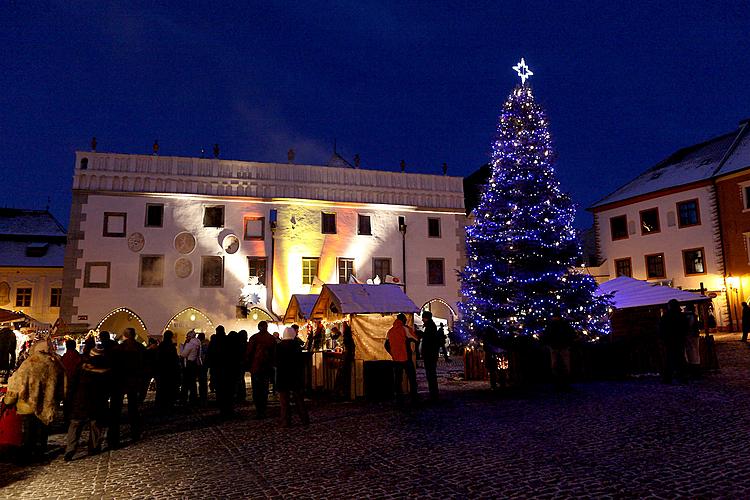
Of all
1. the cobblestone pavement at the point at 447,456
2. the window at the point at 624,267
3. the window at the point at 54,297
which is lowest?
the cobblestone pavement at the point at 447,456

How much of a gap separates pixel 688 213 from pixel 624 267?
4.93m

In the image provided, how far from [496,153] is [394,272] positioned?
1306cm

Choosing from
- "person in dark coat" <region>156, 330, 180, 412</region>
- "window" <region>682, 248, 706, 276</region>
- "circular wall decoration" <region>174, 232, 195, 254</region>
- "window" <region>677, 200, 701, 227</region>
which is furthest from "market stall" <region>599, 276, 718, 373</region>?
"circular wall decoration" <region>174, 232, 195, 254</region>

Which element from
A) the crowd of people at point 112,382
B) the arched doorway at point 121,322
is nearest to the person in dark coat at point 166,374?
the crowd of people at point 112,382

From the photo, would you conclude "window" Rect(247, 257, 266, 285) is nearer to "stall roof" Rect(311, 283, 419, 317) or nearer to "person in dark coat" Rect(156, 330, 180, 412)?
"stall roof" Rect(311, 283, 419, 317)

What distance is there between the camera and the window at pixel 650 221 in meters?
32.7

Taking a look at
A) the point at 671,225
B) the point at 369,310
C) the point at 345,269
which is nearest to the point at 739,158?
the point at 671,225

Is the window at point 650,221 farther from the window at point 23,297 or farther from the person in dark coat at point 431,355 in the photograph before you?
the window at point 23,297

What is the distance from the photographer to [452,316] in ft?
101

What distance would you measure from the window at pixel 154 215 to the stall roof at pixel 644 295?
1996 cm

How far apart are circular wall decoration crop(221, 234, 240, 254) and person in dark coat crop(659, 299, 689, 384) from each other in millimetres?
20151

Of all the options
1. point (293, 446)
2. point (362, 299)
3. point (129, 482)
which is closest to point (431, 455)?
point (293, 446)

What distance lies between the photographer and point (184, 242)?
27.4 metres

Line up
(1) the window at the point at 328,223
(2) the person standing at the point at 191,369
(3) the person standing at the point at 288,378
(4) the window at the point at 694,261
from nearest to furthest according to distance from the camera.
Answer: (3) the person standing at the point at 288,378 → (2) the person standing at the point at 191,369 → (1) the window at the point at 328,223 → (4) the window at the point at 694,261
